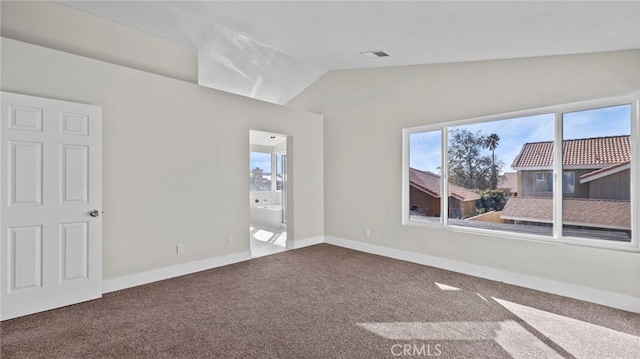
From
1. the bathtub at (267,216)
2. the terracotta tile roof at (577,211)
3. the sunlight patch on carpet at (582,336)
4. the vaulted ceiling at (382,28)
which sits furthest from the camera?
the bathtub at (267,216)

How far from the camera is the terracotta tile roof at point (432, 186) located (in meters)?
4.02

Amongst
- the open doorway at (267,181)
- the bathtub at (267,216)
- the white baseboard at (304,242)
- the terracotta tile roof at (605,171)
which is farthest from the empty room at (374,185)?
the open doorway at (267,181)

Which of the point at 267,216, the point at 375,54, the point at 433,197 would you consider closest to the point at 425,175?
the point at 433,197

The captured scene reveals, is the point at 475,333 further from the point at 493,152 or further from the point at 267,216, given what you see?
the point at 267,216

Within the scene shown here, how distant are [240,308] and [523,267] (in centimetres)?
311

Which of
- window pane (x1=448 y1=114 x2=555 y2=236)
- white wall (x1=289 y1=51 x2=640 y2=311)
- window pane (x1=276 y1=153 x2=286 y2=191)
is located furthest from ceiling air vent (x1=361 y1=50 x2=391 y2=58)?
window pane (x1=276 y1=153 x2=286 y2=191)

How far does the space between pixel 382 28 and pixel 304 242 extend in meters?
3.61

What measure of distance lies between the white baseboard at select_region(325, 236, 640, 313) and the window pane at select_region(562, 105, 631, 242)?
0.54 m

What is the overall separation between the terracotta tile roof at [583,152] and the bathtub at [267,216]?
5.01 metres

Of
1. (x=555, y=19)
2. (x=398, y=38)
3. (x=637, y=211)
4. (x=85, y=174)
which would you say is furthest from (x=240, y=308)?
(x=637, y=211)

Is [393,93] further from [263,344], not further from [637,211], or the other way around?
[263,344]

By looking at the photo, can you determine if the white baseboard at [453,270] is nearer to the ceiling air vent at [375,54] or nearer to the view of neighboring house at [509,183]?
the view of neighboring house at [509,183]

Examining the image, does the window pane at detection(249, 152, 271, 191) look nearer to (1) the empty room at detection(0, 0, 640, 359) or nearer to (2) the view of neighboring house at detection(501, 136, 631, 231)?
(1) the empty room at detection(0, 0, 640, 359)

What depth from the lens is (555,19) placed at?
2355mm
